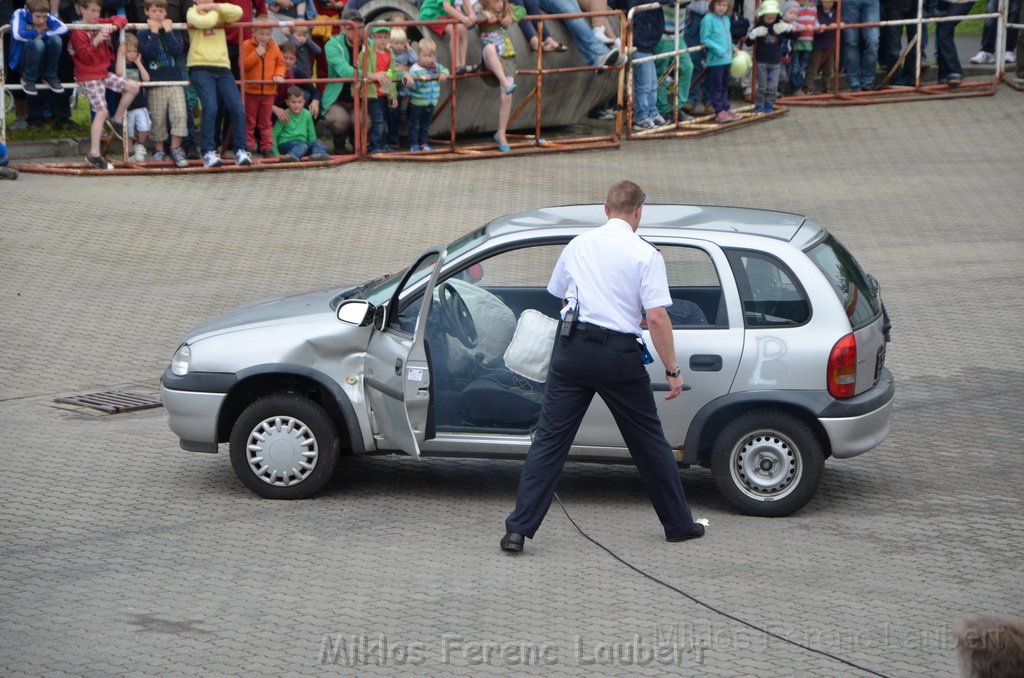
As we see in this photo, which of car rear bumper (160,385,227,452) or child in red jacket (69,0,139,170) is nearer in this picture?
car rear bumper (160,385,227,452)

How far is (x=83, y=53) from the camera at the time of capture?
52.2ft

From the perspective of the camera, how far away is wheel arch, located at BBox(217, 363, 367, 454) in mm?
8023

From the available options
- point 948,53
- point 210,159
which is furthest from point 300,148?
point 948,53

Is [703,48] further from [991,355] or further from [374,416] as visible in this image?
[374,416]

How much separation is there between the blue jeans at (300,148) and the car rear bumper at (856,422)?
10663mm

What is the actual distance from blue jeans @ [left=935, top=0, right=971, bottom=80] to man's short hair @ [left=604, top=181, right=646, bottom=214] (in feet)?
53.1

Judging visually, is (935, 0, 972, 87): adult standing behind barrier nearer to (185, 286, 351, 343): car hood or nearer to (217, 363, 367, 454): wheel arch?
(185, 286, 351, 343): car hood

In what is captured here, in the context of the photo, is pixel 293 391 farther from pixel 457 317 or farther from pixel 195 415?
pixel 457 317

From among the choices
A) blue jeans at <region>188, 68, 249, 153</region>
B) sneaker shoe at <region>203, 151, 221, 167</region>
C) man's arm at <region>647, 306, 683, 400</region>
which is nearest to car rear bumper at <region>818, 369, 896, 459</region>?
man's arm at <region>647, 306, 683, 400</region>

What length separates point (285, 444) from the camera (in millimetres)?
8062

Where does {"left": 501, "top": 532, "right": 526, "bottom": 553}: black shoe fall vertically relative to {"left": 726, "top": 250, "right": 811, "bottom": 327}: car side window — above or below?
below

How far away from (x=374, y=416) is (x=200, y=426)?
0.98 metres

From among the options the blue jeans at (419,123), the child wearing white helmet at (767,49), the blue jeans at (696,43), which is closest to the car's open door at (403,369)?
the blue jeans at (419,123)

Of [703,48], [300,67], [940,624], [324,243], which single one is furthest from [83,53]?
[940,624]
